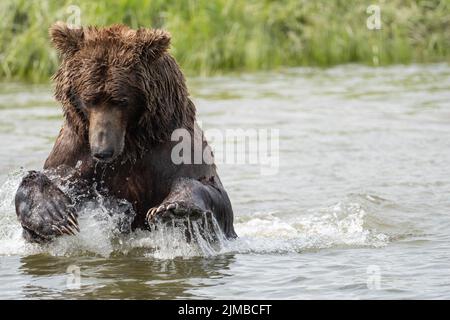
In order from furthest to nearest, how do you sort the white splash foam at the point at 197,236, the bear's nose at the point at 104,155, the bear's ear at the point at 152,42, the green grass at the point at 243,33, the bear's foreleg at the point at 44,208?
the green grass at the point at 243,33
the white splash foam at the point at 197,236
the bear's foreleg at the point at 44,208
the bear's ear at the point at 152,42
the bear's nose at the point at 104,155

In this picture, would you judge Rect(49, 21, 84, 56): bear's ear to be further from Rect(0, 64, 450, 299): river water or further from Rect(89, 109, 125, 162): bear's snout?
Rect(0, 64, 450, 299): river water

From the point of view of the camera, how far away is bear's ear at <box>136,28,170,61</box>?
6566mm

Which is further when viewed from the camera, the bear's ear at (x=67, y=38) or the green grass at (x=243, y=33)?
the green grass at (x=243, y=33)

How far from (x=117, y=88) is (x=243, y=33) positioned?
12058mm

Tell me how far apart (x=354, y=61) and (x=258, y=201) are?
9674mm

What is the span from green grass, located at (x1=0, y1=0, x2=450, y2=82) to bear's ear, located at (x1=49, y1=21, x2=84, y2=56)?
11.1 m

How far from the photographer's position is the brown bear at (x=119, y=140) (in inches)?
254

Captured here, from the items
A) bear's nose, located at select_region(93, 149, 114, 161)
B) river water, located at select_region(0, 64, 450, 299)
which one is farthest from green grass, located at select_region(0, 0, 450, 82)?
bear's nose, located at select_region(93, 149, 114, 161)

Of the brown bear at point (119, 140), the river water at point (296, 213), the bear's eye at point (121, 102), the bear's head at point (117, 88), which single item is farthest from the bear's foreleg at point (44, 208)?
the bear's eye at point (121, 102)

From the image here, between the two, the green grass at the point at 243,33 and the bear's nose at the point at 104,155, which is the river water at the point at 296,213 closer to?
the bear's nose at the point at 104,155

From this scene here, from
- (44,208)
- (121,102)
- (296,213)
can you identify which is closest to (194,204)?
(121,102)

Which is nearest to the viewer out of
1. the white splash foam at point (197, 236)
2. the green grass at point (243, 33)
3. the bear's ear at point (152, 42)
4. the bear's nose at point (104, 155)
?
the bear's nose at point (104, 155)

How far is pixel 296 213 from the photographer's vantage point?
9.16 metres
